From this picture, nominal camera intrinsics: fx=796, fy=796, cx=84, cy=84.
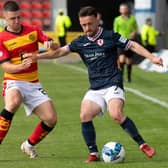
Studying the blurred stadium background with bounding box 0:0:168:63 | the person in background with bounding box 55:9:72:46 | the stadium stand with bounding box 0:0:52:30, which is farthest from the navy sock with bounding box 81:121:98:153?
the stadium stand with bounding box 0:0:52:30

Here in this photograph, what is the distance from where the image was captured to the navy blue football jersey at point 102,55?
34.2ft

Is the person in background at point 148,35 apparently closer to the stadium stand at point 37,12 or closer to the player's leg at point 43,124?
the stadium stand at point 37,12

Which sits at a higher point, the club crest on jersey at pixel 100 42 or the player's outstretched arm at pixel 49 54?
the club crest on jersey at pixel 100 42

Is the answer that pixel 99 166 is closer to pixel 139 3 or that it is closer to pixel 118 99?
pixel 118 99

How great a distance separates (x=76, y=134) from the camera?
13.0 m

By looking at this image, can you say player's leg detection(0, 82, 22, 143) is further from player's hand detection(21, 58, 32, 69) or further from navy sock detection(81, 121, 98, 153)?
navy sock detection(81, 121, 98, 153)

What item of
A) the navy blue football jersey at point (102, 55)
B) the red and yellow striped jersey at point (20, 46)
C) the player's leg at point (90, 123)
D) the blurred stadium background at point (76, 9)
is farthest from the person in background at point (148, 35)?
the player's leg at point (90, 123)

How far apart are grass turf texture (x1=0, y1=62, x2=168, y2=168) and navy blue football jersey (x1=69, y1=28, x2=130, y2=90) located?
1.09 m

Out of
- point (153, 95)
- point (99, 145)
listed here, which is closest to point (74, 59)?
point (153, 95)

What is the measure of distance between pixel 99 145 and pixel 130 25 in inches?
463

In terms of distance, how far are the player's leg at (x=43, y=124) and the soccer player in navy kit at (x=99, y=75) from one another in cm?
49

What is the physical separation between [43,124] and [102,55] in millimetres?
1272

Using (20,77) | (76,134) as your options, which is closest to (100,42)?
(20,77)

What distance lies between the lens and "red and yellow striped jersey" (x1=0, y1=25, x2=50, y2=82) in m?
10.5
